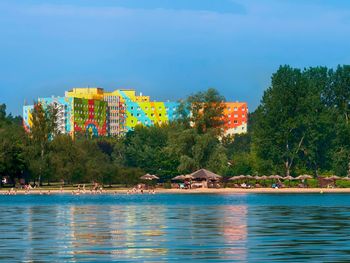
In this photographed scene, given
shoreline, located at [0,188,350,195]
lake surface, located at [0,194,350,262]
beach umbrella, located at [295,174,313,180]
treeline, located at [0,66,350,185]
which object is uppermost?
treeline, located at [0,66,350,185]

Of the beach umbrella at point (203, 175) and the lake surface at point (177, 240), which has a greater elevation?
the beach umbrella at point (203, 175)

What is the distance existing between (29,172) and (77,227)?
97555 millimetres

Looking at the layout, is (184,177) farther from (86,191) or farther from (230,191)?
(86,191)

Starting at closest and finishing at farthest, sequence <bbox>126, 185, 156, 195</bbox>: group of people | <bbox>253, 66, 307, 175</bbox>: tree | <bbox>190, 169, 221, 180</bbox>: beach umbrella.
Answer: <bbox>126, 185, 156, 195</bbox>: group of people
<bbox>190, 169, 221, 180</bbox>: beach umbrella
<bbox>253, 66, 307, 175</bbox>: tree

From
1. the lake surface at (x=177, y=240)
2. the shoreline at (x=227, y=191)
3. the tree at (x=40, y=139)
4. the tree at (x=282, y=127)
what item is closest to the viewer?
the lake surface at (x=177, y=240)

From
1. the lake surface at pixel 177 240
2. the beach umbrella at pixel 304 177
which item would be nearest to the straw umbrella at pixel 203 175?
the beach umbrella at pixel 304 177

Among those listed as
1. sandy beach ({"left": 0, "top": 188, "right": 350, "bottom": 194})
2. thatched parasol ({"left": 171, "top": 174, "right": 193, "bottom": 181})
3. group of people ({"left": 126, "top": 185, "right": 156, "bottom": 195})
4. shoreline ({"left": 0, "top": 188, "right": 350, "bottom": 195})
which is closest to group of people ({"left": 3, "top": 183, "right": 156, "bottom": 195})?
group of people ({"left": 126, "top": 185, "right": 156, "bottom": 195})

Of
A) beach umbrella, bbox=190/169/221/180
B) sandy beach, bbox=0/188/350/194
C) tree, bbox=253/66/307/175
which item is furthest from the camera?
tree, bbox=253/66/307/175

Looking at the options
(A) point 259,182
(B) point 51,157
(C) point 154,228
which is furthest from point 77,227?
(A) point 259,182

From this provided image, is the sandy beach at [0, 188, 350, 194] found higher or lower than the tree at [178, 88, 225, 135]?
lower

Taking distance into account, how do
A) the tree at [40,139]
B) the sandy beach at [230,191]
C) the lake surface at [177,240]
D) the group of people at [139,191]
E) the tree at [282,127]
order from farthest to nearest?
the tree at [282,127] → the tree at [40,139] → the sandy beach at [230,191] → the group of people at [139,191] → the lake surface at [177,240]

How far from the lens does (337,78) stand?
179 metres

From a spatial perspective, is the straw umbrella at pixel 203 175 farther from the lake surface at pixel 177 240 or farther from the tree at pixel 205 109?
the lake surface at pixel 177 240

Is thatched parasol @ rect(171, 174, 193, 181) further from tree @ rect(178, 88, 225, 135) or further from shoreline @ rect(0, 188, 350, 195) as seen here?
tree @ rect(178, 88, 225, 135)
